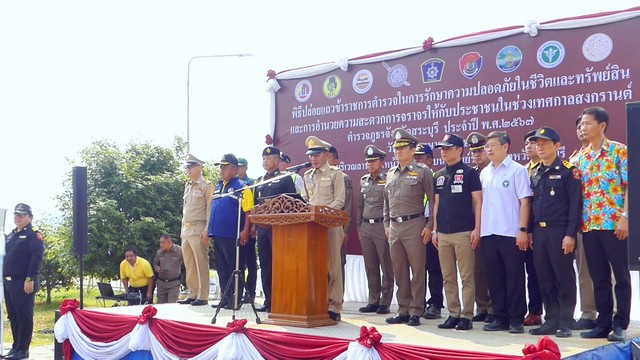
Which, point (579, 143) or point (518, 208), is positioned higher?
point (579, 143)

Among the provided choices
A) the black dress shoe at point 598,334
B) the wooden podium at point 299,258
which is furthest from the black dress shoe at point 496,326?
the wooden podium at point 299,258

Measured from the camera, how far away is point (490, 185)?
493 centimetres

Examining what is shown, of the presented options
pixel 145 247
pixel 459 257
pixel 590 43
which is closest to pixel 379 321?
pixel 459 257

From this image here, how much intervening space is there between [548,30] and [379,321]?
319 cm

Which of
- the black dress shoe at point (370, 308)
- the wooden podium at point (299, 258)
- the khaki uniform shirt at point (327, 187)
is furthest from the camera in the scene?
the black dress shoe at point (370, 308)

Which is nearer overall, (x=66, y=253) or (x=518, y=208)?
(x=518, y=208)

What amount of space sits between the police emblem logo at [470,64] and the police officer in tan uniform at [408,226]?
65.4 inches

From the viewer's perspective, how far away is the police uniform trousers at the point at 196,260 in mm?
6750

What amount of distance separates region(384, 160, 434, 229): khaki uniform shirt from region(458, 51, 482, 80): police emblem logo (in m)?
Result: 1.72

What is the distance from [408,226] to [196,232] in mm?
2503

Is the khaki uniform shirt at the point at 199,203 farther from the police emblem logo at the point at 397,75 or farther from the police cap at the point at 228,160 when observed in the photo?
the police emblem logo at the point at 397,75

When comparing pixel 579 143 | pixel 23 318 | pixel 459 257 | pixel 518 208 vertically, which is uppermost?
pixel 579 143

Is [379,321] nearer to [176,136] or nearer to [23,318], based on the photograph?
[23,318]

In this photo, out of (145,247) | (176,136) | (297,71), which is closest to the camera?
(297,71)
